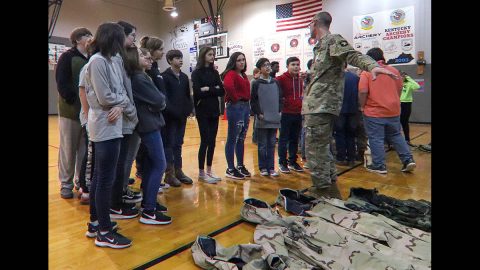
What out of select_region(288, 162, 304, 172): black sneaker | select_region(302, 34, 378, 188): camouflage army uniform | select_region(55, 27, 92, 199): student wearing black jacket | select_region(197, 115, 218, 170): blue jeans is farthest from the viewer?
select_region(288, 162, 304, 172): black sneaker

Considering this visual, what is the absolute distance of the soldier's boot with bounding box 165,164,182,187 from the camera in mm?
3805

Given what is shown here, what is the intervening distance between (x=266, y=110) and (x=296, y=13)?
9.04 m

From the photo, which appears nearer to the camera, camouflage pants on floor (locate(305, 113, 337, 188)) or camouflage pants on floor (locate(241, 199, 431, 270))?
camouflage pants on floor (locate(241, 199, 431, 270))

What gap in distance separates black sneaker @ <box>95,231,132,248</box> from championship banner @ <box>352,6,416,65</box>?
971cm

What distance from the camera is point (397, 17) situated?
9992mm

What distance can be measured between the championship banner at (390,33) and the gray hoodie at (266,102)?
7283mm

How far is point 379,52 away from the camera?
4.56m

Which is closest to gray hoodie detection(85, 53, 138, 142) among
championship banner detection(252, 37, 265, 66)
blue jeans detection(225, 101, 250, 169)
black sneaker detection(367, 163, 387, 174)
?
blue jeans detection(225, 101, 250, 169)

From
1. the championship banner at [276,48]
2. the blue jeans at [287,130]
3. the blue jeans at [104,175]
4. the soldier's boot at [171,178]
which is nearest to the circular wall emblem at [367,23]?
the championship banner at [276,48]

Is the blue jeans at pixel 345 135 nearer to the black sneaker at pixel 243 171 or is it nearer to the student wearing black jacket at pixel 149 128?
the black sneaker at pixel 243 171

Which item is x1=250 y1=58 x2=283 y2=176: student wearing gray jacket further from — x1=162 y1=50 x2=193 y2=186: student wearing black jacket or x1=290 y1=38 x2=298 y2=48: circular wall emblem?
x1=290 y1=38 x2=298 y2=48: circular wall emblem

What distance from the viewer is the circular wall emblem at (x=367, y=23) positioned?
10477 mm

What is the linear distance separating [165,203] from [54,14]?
1249 cm

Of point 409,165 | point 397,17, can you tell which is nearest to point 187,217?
point 409,165
